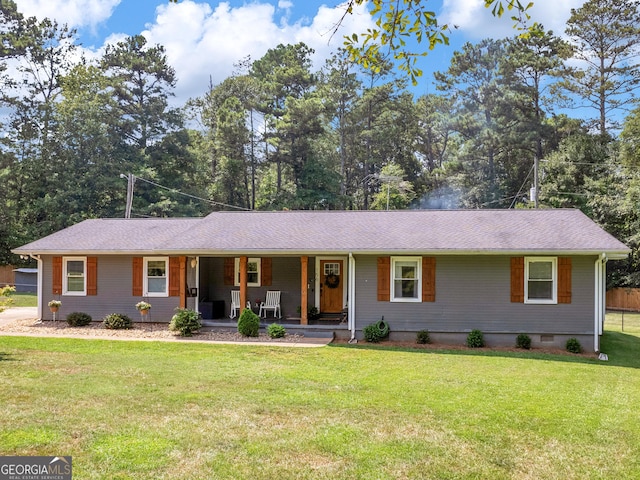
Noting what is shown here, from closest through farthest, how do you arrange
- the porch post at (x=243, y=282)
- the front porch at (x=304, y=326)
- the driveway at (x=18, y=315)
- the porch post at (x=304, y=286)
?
the front porch at (x=304, y=326) < the porch post at (x=304, y=286) < the porch post at (x=243, y=282) < the driveway at (x=18, y=315)

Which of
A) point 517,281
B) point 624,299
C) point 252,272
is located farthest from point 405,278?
point 624,299

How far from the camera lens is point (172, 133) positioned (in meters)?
36.8

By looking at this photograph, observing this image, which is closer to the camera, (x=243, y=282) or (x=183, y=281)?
(x=243, y=282)

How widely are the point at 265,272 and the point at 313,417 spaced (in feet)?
33.7

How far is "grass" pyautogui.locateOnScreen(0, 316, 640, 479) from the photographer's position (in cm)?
486

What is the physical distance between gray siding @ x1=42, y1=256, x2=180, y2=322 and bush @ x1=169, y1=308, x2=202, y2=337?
1.64m

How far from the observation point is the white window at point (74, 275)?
16.2 metres

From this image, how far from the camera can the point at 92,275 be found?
1603cm

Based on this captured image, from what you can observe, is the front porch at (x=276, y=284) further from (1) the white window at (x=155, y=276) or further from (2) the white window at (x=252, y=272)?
(1) the white window at (x=155, y=276)

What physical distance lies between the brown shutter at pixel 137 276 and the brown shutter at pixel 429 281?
8.13 metres

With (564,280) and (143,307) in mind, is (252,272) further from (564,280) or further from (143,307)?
(564,280)

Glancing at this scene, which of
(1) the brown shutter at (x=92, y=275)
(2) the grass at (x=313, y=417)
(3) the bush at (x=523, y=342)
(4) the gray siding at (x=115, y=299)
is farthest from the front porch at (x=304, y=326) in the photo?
(3) the bush at (x=523, y=342)

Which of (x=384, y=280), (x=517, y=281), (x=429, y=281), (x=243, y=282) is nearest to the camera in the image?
(x=517, y=281)

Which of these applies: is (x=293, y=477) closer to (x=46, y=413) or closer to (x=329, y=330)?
(x=46, y=413)
